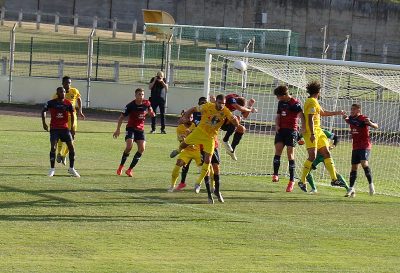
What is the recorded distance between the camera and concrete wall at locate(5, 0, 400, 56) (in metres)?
62.2

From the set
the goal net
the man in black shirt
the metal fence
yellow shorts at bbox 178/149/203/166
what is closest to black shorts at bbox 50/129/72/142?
yellow shorts at bbox 178/149/203/166

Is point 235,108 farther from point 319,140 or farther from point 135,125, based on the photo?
point 135,125

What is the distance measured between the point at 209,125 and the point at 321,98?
6.56 meters

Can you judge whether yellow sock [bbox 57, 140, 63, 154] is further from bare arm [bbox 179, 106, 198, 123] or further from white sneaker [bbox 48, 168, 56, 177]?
bare arm [bbox 179, 106, 198, 123]

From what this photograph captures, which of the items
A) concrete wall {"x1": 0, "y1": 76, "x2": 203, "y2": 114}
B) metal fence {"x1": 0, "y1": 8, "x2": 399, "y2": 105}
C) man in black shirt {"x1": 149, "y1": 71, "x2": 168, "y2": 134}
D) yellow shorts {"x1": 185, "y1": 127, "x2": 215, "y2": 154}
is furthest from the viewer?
metal fence {"x1": 0, "y1": 8, "x2": 399, "y2": 105}

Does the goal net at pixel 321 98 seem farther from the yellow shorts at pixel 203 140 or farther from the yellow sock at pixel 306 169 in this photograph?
the yellow shorts at pixel 203 140

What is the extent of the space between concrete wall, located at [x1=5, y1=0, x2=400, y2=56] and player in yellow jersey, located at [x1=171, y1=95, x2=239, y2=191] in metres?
41.7

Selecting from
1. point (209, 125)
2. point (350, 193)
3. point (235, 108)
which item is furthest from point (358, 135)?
point (209, 125)

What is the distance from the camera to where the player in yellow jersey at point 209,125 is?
18.8m

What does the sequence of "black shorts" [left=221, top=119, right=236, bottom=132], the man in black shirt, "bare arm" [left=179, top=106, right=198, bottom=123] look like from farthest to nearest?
the man in black shirt → "black shorts" [left=221, top=119, right=236, bottom=132] → "bare arm" [left=179, top=106, right=198, bottom=123]

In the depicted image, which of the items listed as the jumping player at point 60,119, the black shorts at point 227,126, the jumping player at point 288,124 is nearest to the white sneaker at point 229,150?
the black shorts at point 227,126

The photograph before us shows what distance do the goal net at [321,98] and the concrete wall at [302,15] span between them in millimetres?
29205

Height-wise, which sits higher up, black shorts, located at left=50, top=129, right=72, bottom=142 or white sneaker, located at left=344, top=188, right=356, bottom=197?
black shorts, located at left=50, top=129, right=72, bottom=142

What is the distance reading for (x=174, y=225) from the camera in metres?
16.6
